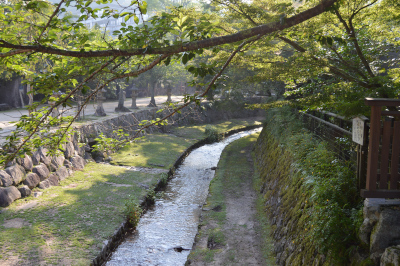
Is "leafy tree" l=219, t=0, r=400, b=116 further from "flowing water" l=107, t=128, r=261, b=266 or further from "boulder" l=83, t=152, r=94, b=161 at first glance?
"boulder" l=83, t=152, r=94, b=161

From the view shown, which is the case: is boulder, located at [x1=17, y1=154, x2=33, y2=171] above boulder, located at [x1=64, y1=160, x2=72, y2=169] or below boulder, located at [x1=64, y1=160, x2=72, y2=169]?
above

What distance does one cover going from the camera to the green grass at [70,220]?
6779 millimetres

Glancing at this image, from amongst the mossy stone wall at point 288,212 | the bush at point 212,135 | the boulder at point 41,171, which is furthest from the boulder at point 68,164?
the bush at point 212,135

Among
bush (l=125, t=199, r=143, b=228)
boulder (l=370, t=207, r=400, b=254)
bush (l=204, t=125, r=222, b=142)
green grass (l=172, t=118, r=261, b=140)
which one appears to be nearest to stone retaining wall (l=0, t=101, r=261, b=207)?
bush (l=125, t=199, r=143, b=228)

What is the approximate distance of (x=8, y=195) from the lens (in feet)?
28.5

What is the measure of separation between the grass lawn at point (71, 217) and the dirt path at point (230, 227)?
2.42 m

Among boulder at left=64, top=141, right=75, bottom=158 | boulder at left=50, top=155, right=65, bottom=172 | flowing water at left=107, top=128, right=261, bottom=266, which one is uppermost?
boulder at left=64, top=141, right=75, bottom=158

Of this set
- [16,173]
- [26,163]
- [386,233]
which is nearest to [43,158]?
[26,163]

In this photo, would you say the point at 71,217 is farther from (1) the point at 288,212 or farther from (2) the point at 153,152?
(2) the point at 153,152

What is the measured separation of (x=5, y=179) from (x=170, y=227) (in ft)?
16.1

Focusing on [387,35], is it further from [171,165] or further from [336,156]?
[171,165]

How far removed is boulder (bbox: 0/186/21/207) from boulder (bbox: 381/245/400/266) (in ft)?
Result: 29.2

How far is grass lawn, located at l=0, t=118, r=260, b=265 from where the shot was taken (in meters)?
6.76

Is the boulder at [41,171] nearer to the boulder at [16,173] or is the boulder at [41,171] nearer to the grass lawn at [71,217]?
the grass lawn at [71,217]
